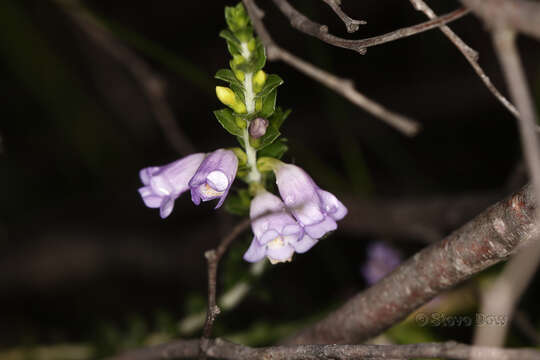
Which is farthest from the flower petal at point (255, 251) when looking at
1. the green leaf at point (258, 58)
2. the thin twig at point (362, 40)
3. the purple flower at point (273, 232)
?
the thin twig at point (362, 40)

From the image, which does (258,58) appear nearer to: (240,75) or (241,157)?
(240,75)

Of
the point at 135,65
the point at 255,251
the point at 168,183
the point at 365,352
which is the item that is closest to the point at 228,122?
the point at 168,183

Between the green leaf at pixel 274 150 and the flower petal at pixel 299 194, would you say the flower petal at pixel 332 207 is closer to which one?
the flower petal at pixel 299 194

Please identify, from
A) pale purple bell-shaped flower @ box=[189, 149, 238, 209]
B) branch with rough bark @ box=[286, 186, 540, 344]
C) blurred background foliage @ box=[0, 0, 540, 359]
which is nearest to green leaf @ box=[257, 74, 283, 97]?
pale purple bell-shaped flower @ box=[189, 149, 238, 209]

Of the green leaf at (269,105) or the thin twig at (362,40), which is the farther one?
the green leaf at (269,105)

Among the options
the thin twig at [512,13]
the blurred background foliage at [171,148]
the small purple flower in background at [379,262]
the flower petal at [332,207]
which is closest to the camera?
the thin twig at [512,13]

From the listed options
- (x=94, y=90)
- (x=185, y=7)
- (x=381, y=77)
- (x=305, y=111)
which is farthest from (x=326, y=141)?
(x=94, y=90)
